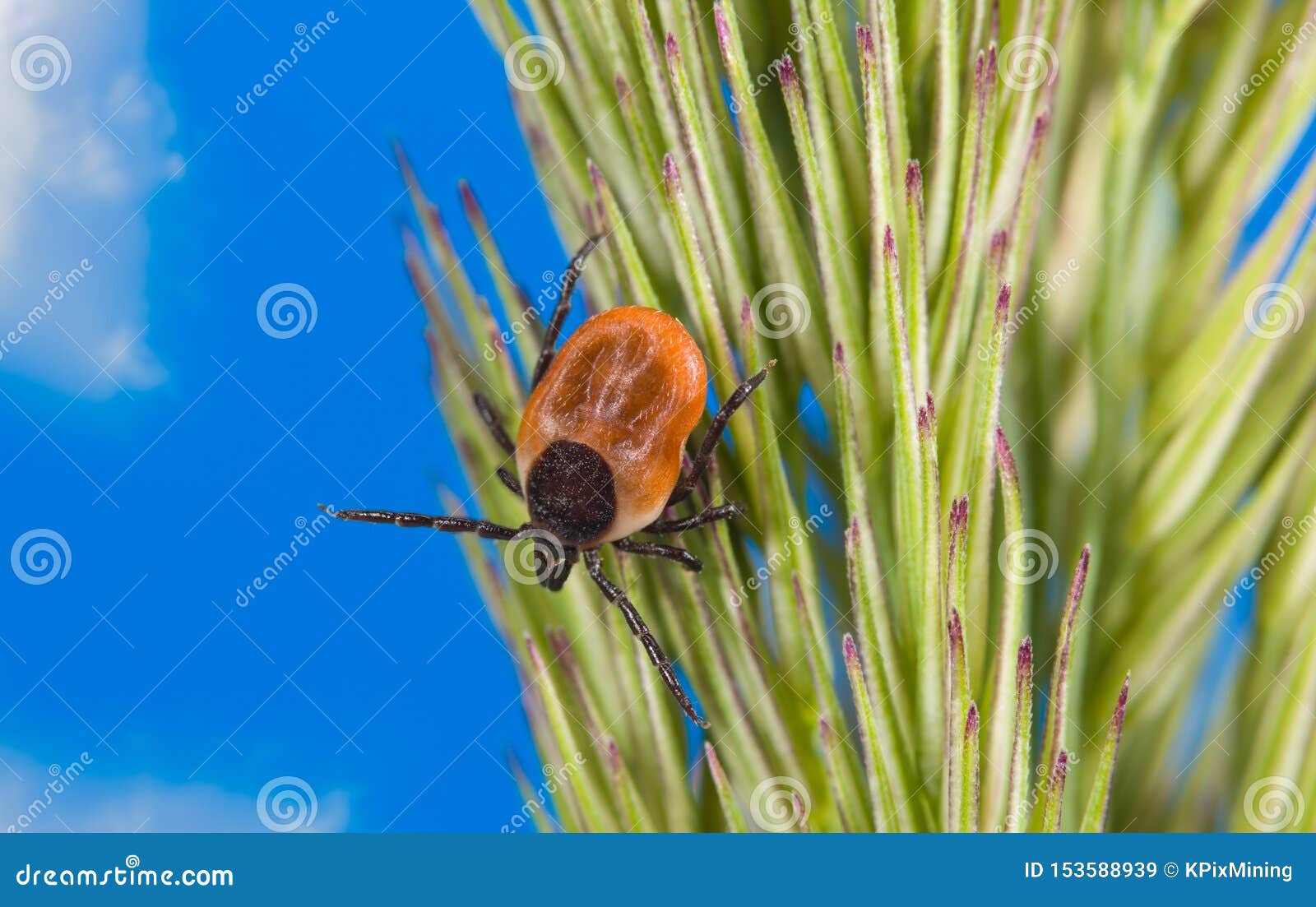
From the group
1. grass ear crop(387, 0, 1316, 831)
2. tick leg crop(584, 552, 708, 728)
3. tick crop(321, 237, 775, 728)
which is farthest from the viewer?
tick crop(321, 237, 775, 728)

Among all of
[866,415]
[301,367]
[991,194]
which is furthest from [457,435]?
[301,367]

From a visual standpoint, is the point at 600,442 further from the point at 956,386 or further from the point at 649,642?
the point at 956,386

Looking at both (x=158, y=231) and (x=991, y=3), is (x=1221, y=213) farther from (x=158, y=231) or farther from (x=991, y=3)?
(x=158, y=231)

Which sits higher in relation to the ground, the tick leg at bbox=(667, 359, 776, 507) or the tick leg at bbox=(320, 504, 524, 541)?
the tick leg at bbox=(667, 359, 776, 507)

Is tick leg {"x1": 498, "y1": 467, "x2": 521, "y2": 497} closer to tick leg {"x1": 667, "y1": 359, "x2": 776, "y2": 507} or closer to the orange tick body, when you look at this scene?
the orange tick body

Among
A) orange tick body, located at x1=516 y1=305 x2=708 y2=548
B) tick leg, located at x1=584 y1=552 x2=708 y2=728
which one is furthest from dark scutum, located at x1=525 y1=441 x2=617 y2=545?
tick leg, located at x1=584 y1=552 x2=708 y2=728

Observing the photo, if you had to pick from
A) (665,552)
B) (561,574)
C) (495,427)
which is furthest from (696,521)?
(495,427)

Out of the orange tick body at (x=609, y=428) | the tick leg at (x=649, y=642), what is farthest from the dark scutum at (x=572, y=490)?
the tick leg at (x=649, y=642)

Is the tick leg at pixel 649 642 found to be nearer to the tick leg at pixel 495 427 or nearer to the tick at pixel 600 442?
the tick at pixel 600 442
